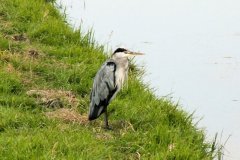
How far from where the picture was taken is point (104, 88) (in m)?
6.04

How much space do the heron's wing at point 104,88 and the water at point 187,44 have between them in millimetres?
1695

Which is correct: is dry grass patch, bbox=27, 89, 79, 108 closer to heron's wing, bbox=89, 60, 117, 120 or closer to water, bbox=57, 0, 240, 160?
heron's wing, bbox=89, 60, 117, 120

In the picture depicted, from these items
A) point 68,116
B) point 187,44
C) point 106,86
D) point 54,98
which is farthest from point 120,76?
point 187,44

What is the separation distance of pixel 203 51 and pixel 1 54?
3.81 meters

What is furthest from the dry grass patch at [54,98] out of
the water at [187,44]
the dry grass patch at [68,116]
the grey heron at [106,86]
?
the water at [187,44]

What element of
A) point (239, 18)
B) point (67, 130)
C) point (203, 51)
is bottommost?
point (67, 130)

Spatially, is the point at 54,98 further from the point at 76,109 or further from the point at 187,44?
the point at 187,44

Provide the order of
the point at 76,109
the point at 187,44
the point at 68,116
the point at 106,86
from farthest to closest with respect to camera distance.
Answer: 1. the point at 187,44
2. the point at 76,109
3. the point at 68,116
4. the point at 106,86

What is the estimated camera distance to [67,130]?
5758mm

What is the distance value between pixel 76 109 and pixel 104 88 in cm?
61

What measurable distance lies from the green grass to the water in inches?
28.7

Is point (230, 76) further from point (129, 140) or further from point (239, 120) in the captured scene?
point (129, 140)

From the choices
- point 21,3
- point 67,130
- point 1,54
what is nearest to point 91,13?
point 21,3

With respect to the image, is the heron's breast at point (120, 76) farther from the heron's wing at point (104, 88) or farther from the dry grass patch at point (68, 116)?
the dry grass patch at point (68, 116)
